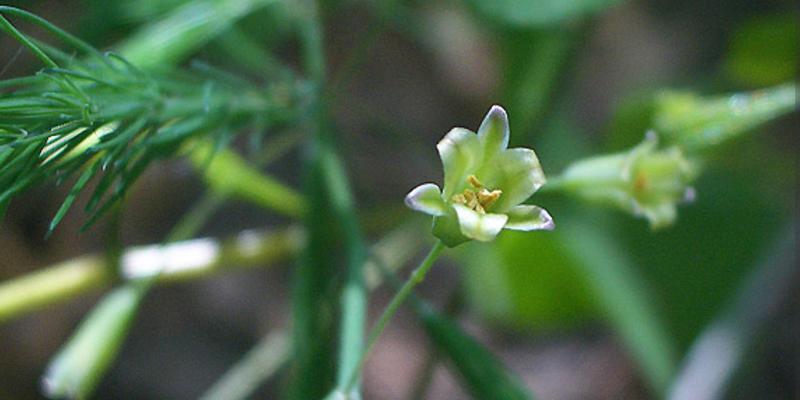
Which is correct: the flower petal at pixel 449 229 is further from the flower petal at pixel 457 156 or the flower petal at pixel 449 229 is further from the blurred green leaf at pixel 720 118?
the blurred green leaf at pixel 720 118

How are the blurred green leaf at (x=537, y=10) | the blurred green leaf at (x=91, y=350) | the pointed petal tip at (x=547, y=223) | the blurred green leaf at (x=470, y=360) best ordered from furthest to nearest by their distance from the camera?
the blurred green leaf at (x=537, y=10), the blurred green leaf at (x=91, y=350), the blurred green leaf at (x=470, y=360), the pointed petal tip at (x=547, y=223)

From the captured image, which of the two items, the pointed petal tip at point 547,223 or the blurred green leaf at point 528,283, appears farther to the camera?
the blurred green leaf at point 528,283

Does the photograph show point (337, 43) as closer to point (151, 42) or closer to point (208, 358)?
point (208, 358)

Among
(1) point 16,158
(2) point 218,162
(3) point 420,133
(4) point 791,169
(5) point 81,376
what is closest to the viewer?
(1) point 16,158

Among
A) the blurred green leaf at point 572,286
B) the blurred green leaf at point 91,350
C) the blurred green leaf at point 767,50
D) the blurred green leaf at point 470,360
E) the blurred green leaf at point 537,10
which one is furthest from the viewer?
the blurred green leaf at point 767,50

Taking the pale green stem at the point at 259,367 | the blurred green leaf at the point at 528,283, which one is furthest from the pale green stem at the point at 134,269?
the blurred green leaf at the point at 528,283

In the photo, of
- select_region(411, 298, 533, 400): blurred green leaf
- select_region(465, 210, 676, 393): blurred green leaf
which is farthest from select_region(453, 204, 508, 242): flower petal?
select_region(465, 210, 676, 393): blurred green leaf

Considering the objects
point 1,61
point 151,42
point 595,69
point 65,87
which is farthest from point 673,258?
point 1,61

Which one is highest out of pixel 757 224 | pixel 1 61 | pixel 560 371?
pixel 757 224
